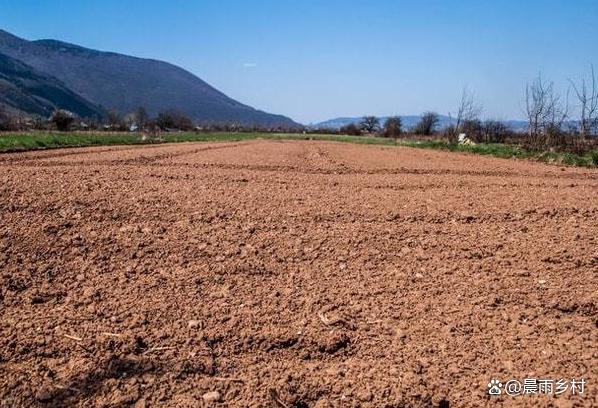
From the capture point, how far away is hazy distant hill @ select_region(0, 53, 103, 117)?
105500 millimetres

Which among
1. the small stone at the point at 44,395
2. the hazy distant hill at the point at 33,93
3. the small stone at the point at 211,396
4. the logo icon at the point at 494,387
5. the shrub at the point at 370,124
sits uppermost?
the hazy distant hill at the point at 33,93

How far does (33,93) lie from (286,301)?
14098 cm

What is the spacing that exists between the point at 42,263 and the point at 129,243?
73 centimetres

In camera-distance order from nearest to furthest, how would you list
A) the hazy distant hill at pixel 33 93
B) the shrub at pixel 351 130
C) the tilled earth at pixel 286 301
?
the tilled earth at pixel 286 301
the shrub at pixel 351 130
the hazy distant hill at pixel 33 93

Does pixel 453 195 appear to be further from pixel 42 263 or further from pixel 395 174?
pixel 42 263

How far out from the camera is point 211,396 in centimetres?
265

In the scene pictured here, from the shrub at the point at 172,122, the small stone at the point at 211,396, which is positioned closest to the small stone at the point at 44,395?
the small stone at the point at 211,396

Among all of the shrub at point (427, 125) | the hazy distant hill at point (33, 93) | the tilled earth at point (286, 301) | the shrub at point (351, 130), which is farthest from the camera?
the hazy distant hill at point (33, 93)

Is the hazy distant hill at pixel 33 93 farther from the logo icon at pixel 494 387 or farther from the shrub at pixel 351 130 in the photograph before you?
the logo icon at pixel 494 387

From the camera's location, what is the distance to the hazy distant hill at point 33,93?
346 ft

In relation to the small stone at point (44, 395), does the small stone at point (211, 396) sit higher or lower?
higher

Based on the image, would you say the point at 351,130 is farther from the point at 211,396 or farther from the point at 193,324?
the point at 211,396

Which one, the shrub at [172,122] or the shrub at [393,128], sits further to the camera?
the shrub at [172,122]

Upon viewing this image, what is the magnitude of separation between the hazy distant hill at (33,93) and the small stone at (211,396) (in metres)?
113
